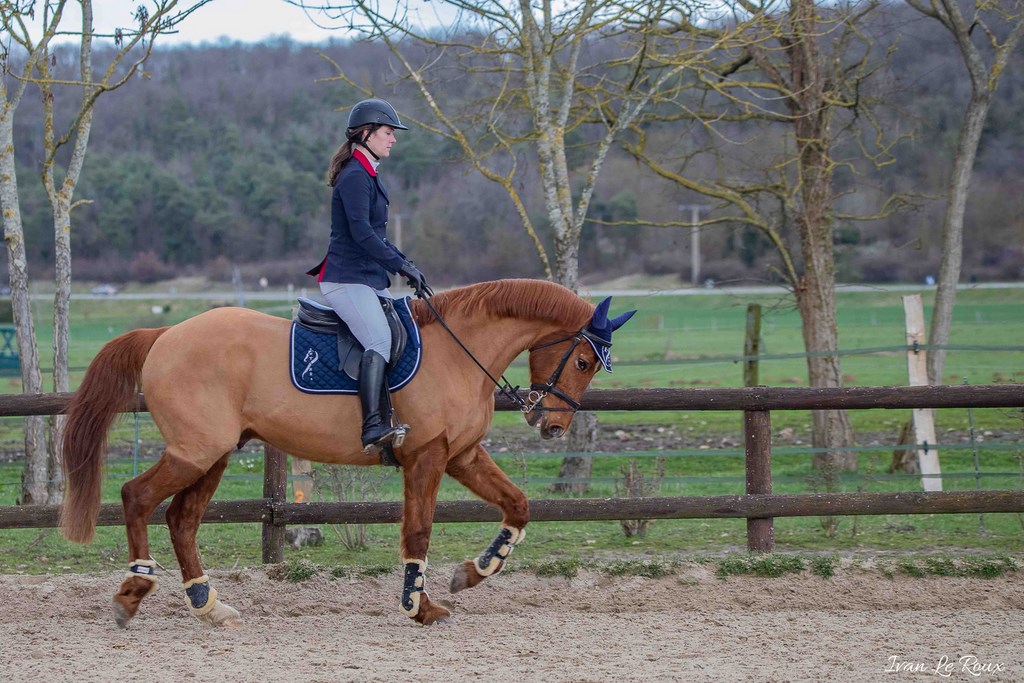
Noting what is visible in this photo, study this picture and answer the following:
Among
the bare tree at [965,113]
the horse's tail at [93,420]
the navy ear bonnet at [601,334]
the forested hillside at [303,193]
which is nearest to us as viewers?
the navy ear bonnet at [601,334]

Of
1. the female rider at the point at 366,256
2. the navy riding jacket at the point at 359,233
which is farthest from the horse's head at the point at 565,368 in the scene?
the navy riding jacket at the point at 359,233

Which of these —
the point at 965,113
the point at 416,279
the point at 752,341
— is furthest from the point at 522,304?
the point at 965,113

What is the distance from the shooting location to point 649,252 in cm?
4931

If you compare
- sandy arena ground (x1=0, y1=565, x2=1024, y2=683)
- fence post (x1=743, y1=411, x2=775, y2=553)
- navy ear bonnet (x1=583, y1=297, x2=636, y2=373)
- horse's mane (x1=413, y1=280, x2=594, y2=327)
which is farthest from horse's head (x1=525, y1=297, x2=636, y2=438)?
fence post (x1=743, y1=411, x2=775, y2=553)

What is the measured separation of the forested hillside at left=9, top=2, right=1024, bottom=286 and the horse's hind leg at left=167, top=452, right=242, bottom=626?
2460 cm

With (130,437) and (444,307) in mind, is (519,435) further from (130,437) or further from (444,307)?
(444,307)

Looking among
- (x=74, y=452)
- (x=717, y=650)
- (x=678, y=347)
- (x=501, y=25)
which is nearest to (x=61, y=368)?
(x=74, y=452)

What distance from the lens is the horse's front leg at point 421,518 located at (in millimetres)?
5219

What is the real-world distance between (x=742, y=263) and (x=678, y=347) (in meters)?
18.5

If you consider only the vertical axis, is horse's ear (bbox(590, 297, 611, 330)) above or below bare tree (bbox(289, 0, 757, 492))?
below

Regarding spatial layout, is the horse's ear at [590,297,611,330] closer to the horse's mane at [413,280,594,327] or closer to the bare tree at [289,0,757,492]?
the horse's mane at [413,280,594,327]

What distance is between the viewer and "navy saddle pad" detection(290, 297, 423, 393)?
17.0 ft

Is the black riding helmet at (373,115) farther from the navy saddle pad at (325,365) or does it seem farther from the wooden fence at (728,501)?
the wooden fence at (728,501)

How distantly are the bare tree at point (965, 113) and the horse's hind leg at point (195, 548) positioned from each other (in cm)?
810
